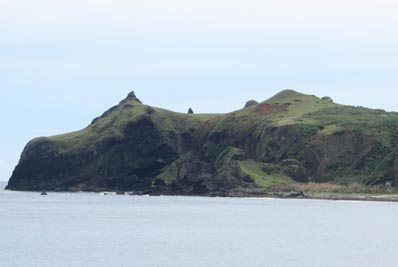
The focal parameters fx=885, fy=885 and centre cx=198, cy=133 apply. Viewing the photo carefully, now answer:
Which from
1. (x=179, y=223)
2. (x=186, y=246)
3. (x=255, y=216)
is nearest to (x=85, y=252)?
(x=186, y=246)

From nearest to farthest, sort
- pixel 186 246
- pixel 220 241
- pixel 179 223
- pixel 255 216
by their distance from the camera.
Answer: pixel 186 246, pixel 220 241, pixel 179 223, pixel 255 216

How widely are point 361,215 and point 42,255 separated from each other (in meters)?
93.1

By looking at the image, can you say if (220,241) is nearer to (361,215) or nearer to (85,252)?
(85,252)

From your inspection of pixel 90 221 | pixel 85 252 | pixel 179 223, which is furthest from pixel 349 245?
pixel 90 221

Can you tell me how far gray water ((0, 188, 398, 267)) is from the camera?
291 feet

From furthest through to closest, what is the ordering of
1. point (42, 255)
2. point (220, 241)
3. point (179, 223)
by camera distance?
1. point (179, 223)
2. point (220, 241)
3. point (42, 255)

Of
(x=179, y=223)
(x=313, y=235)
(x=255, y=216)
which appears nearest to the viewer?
(x=313, y=235)

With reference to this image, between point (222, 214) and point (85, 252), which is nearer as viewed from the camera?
point (85, 252)

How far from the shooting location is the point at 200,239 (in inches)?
4530

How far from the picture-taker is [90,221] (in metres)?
155

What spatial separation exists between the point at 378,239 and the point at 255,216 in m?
57.8

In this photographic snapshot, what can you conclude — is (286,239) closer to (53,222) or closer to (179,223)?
(179,223)

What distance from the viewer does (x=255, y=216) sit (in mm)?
171500

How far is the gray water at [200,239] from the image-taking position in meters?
88.7
